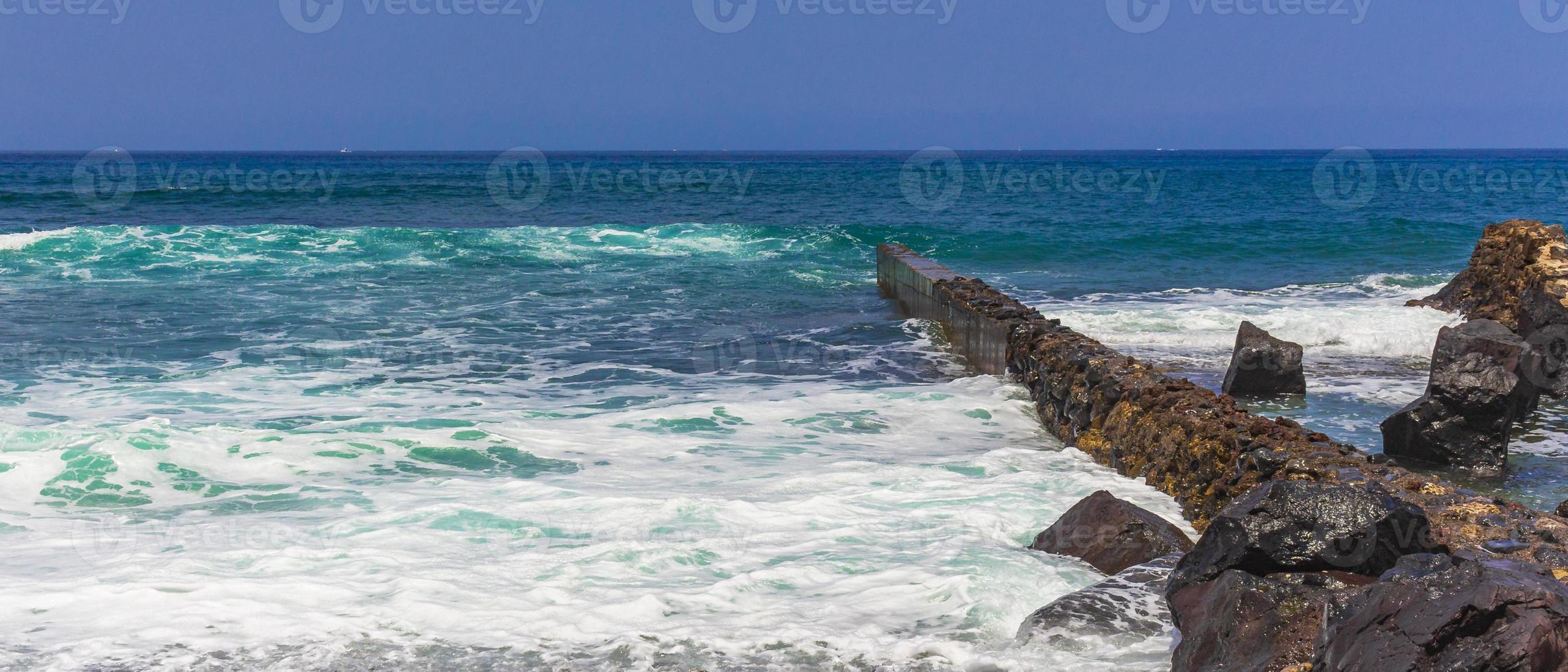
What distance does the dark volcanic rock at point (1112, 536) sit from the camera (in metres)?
5.05

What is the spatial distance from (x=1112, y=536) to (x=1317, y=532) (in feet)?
4.58

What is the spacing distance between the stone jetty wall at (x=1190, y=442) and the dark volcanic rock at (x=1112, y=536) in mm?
579

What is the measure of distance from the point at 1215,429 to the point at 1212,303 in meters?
10.5

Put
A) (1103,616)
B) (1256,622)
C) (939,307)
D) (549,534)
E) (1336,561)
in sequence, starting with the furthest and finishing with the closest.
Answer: (939,307)
(549,534)
(1103,616)
(1336,561)
(1256,622)

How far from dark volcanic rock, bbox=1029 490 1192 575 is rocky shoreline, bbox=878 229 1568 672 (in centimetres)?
74

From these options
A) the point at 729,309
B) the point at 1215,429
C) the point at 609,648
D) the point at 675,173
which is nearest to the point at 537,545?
the point at 609,648

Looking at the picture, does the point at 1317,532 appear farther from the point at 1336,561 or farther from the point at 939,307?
the point at 939,307

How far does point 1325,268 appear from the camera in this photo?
2188 centimetres

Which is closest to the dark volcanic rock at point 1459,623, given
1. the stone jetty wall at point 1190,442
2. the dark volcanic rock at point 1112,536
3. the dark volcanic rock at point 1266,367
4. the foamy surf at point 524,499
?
the stone jetty wall at point 1190,442

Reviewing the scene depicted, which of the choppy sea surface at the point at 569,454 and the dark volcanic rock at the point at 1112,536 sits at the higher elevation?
the dark volcanic rock at the point at 1112,536

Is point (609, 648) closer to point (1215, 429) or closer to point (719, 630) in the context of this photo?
point (719, 630)

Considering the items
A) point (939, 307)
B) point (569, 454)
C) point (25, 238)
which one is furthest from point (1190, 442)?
point (25, 238)

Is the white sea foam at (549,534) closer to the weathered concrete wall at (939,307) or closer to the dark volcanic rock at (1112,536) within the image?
the dark volcanic rock at (1112,536)

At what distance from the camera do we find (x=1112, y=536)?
5.15m
